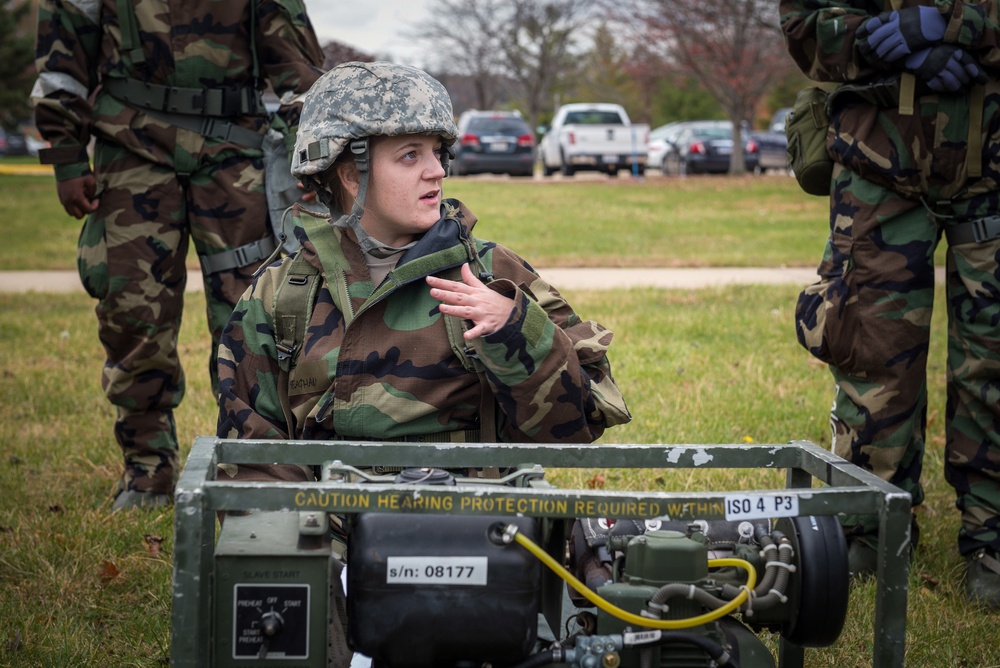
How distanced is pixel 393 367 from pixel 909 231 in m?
1.93

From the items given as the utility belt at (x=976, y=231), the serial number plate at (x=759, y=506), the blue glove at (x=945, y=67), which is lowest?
the serial number plate at (x=759, y=506)

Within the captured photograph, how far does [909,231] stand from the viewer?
3818 millimetres

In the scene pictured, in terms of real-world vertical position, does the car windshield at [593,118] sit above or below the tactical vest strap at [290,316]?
above

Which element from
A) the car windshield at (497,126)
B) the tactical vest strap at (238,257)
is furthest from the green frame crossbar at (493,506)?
the car windshield at (497,126)

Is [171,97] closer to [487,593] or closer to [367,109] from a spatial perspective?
[367,109]

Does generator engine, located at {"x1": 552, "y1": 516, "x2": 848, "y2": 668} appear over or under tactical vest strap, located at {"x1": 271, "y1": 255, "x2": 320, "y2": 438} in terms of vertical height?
under

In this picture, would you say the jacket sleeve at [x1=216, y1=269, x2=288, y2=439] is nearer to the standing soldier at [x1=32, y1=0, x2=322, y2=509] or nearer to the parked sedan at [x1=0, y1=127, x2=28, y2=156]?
the standing soldier at [x1=32, y1=0, x2=322, y2=509]

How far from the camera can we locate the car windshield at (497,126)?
88.3 feet

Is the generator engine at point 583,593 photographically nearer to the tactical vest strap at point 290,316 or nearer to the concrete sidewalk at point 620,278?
the tactical vest strap at point 290,316

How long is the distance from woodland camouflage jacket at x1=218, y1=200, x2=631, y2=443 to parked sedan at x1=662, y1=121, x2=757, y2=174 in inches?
1039

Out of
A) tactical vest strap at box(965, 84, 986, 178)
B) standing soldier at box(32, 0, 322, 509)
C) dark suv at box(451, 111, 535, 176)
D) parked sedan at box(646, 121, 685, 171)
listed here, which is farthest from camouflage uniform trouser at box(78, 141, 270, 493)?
parked sedan at box(646, 121, 685, 171)

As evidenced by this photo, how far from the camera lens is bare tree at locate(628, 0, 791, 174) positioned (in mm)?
26641

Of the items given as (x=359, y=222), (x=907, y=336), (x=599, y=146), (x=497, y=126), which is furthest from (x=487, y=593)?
(x=599, y=146)

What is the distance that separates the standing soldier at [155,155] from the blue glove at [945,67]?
2.35 m
